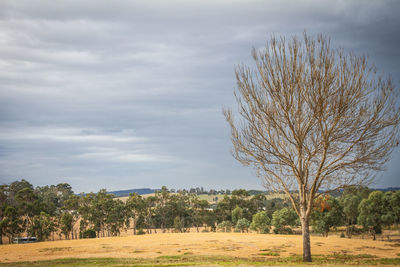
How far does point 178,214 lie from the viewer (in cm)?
7806

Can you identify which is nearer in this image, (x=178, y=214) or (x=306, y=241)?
(x=306, y=241)

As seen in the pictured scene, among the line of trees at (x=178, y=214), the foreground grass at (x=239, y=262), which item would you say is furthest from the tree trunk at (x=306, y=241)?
the line of trees at (x=178, y=214)

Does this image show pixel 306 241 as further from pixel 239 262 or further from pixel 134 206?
pixel 134 206

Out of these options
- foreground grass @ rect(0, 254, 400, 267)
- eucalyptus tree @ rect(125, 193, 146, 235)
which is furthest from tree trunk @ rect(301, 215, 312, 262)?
eucalyptus tree @ rect(125, 193, 146, 235)

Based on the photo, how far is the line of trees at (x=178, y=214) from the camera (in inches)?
2112

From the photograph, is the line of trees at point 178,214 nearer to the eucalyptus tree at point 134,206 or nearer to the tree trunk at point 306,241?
the eucalyptus tree at point 134,206

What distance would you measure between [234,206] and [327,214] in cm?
2843

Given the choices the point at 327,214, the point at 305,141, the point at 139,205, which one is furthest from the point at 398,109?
the point at 139,205

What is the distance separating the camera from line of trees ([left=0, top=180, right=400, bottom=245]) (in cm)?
5364

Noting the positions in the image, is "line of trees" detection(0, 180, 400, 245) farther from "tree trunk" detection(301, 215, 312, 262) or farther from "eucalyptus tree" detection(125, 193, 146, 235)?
"tree trunk" detection(301, 215, 312, 262)

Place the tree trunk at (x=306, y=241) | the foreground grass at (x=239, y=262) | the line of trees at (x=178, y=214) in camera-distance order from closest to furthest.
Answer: the foreground grass at (x=239, y=262)
the tree trunk at (x=306, y=241)
the line of trees at (x=178, y=214)

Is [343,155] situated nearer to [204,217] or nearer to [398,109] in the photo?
[398,109]

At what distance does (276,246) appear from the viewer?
33.0 meters

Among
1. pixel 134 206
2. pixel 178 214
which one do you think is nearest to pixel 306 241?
pixel 134 206
